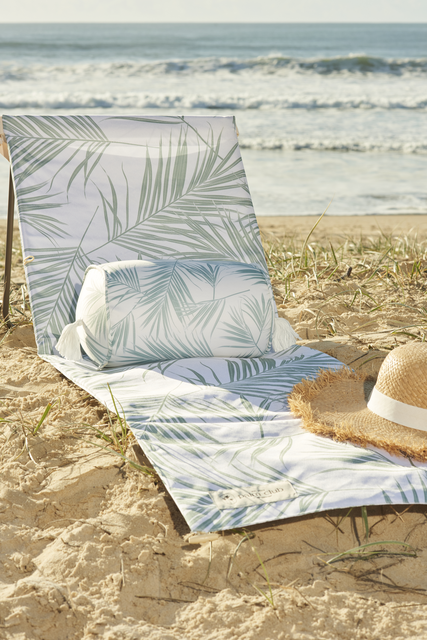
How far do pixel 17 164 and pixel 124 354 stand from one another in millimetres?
1019

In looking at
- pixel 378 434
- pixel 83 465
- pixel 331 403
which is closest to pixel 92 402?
pixel 83 465

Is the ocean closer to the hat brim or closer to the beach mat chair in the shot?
the beach mat chair

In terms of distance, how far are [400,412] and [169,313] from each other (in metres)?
0.85

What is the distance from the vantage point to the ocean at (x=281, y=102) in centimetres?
672

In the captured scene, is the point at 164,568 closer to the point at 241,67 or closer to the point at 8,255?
the point at 8,255

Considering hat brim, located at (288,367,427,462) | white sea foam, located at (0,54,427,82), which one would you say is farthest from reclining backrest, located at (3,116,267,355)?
white sea foam, located at (0,54,427,82)

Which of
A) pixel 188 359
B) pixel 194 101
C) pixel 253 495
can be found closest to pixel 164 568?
pixel 253 495

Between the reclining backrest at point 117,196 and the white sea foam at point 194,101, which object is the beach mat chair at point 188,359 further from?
the white sea foam at point 194,101

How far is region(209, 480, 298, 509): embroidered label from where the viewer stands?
45.4 inches

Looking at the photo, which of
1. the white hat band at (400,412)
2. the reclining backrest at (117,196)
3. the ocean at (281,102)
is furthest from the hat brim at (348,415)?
the ocean at (281,102)

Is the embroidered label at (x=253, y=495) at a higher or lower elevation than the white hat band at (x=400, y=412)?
lower

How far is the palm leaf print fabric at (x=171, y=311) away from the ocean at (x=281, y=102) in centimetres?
393

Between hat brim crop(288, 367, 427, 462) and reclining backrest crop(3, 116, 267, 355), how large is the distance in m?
0.89

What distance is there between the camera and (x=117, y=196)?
2.36 m
